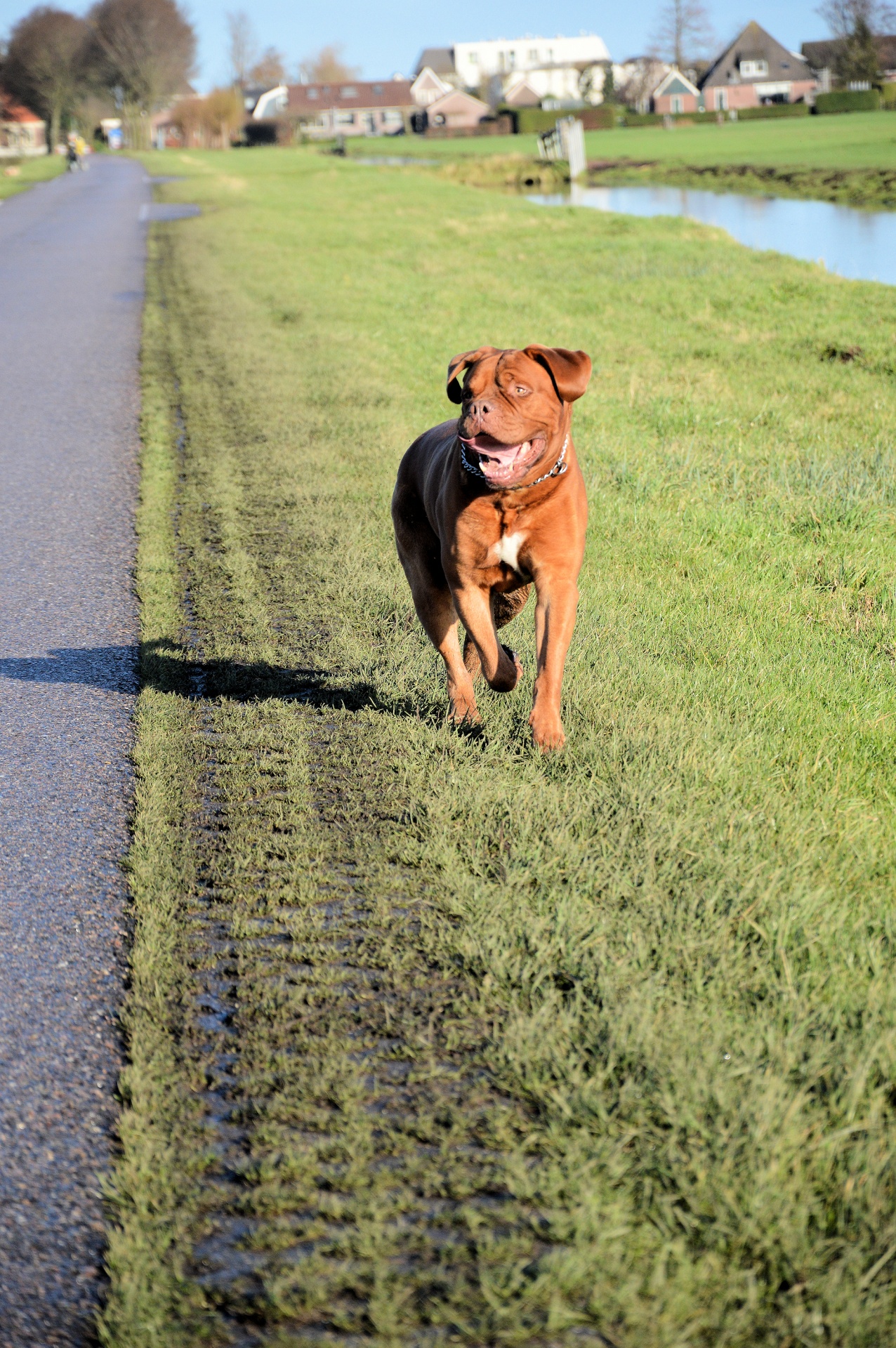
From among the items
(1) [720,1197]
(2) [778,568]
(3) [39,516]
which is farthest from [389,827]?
(3) [39,516]

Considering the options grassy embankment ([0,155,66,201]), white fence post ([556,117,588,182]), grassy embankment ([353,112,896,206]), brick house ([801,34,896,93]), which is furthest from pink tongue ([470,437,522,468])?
brick house ([801,34,896,93])

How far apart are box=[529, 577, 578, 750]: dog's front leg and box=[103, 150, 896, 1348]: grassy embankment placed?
0.12 m

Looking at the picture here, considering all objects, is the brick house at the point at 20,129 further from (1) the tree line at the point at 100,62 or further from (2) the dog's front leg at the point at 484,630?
(2) the dog's front leg at the point at 484,630

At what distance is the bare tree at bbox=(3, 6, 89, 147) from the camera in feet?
419

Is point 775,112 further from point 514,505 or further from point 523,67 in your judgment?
point 514,505

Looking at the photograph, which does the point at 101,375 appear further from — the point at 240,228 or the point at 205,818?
the point at 240,228

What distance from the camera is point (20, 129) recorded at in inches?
5054

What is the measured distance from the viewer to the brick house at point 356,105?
509ft

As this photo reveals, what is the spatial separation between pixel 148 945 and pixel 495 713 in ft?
5.70

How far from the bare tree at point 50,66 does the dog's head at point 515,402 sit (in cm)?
14290

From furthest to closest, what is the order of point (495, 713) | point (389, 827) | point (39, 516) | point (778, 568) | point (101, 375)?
point (101, 375) → point (39, 516) → point (778, 568) → point (495, 713) → point (389, 827)

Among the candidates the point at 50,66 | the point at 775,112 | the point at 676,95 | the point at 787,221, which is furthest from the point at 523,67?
the point at 787,221

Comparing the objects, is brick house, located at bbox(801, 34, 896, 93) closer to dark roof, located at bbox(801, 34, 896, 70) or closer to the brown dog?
dark roof, located at bbox(801, 34, 896, 70)

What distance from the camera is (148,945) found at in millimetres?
3051
